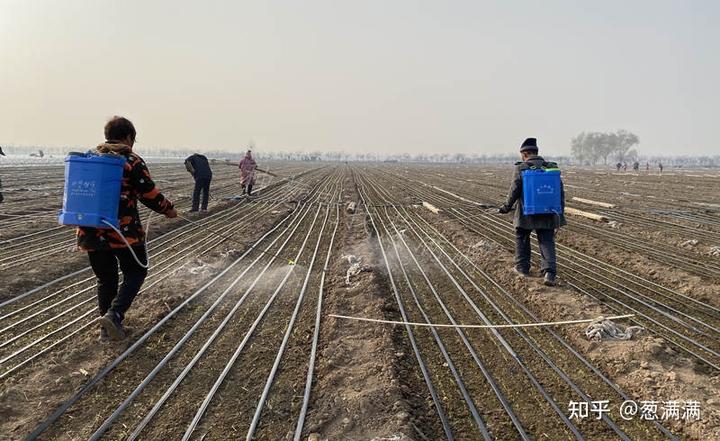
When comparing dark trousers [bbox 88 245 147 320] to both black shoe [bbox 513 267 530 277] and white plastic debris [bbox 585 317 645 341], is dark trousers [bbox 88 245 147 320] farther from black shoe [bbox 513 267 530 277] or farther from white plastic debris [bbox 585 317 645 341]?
black shoe [bbox 513 267 530 277]

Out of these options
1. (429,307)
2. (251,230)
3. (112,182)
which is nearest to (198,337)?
(112,182)

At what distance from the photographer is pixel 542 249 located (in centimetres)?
557

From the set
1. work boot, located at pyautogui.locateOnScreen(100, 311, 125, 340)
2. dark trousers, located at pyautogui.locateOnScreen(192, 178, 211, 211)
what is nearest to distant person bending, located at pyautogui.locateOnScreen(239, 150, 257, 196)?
dark trousers, located at pyautogui.locateOnScreen(192, 178, 211, 211)

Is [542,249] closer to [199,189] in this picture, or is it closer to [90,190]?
[90,190]

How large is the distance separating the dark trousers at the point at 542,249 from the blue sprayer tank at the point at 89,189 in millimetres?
4748

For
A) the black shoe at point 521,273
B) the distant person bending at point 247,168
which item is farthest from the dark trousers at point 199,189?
the black shoe at point 521,273

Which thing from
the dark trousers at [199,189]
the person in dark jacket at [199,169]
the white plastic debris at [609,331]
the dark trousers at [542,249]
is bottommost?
the white plastic debris at [609,331]

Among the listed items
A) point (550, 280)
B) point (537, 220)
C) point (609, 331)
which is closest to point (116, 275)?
point (609, 331)

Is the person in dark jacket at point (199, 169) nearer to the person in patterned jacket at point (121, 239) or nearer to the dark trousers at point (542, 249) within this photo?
the person in patterned jacket at point (121, 239)

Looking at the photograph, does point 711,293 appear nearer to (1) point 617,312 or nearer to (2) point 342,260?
(1) point 617,312

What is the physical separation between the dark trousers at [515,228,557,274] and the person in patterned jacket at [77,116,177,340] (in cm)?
438

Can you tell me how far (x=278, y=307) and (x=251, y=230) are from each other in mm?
4779

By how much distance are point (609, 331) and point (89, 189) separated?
15.4 feet

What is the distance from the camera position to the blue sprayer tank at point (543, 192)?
210 inches
